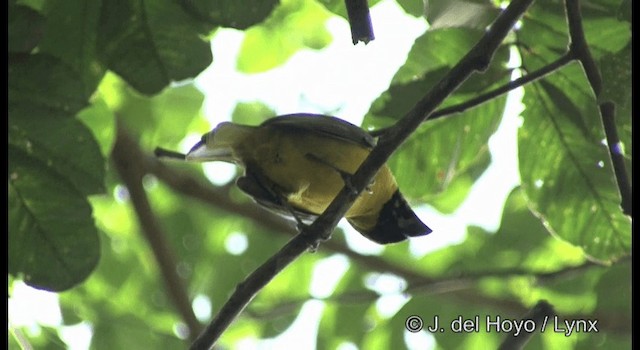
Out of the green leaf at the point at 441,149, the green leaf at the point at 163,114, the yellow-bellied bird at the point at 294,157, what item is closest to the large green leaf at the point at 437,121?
the green leaf at the point at 441,149

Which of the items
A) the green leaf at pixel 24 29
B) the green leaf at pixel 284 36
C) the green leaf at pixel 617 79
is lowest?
the green leaf at pixel 284 36

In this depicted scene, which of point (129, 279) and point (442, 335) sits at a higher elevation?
point (442, 335)

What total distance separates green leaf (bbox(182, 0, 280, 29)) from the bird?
1.77 ft

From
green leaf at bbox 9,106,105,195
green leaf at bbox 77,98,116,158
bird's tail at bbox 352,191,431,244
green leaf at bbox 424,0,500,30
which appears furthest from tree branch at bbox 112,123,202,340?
green leaf at bbox 424,0,500,30

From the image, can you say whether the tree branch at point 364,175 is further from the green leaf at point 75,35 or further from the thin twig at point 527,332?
the green leaf at point 75,35

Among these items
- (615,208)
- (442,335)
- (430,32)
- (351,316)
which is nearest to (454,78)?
(430,32)

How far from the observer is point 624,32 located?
277 cm

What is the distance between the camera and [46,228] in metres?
2.83

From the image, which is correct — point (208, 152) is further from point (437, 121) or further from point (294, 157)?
point (437, 121)

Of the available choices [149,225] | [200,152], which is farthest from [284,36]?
[200,152]

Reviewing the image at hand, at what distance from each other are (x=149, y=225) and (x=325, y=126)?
1.80 m

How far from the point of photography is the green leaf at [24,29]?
262cm

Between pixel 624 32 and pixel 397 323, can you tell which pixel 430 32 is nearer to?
pixel 624 32

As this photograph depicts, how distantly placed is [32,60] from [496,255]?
2757 millimetres
